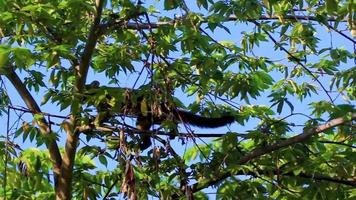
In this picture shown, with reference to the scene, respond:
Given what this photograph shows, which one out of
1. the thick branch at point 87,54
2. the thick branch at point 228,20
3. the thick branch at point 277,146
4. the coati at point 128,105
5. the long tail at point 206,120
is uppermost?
the thick branch at point 228,20

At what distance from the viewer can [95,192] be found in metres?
5.98

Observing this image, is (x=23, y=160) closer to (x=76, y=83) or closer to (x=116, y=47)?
(x=76, y=83)

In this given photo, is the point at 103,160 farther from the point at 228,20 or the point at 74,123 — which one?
the point at 228,20

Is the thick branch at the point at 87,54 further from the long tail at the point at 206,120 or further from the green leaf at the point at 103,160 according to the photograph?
the long tail at the point at 206,120

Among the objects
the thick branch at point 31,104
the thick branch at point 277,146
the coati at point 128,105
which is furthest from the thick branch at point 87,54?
the thick branch at point 277,146

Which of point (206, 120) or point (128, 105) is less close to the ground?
point (206, 120)

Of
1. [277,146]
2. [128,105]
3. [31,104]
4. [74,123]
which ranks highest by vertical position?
[31,104]

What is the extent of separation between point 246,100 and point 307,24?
848mm

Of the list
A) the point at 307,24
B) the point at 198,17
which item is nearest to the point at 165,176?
the point at 198,17

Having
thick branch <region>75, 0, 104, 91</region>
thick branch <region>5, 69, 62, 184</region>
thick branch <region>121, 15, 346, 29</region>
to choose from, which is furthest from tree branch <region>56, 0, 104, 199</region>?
thick branch <region>121, 15, 346, 29</region>

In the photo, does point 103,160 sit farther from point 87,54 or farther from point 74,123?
point 87,54

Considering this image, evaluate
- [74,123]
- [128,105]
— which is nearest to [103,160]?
[74,123]

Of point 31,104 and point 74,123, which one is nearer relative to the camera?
point 74,123

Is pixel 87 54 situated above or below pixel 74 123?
above
